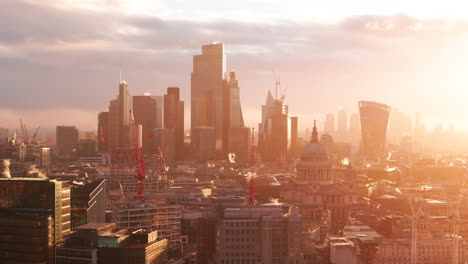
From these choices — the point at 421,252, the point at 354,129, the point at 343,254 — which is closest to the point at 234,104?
the point at 354,129

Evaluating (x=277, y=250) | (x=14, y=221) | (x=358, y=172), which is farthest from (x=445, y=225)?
(x=358, y=172)

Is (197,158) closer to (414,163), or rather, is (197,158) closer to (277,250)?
(414,163)

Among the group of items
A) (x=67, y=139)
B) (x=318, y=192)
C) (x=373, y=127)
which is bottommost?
(x=318, y=192)

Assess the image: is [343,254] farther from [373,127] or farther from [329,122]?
[329,122]

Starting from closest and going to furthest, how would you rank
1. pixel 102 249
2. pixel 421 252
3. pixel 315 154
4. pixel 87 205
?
pixel 102 249 → pixel 421 252 → pixel 87 205 → pixel 315 154

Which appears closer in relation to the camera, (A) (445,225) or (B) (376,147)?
(A) (445,225)

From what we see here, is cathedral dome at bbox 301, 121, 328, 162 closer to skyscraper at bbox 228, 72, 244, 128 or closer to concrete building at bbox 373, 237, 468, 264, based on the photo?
concrete building at bbox 373, 237, 468, 264

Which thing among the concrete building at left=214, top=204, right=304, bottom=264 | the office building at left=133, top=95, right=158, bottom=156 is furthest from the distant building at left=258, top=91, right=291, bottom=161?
the concrete building at left=214, top=204, right=304, bottom=264
